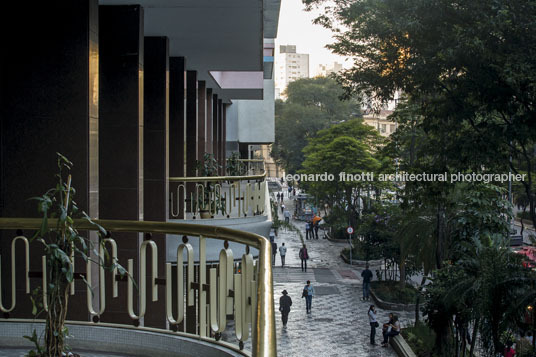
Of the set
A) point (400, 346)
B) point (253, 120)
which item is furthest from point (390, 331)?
point (253, 120)

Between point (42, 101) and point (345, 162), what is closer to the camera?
point (42, 101)

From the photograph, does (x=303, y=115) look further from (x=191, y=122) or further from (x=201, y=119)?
(x=191, y=122)

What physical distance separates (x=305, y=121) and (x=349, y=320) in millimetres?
40427

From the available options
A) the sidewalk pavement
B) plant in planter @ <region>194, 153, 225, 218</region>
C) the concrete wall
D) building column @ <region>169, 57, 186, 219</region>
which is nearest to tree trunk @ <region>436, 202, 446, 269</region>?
the sidewalk pavement

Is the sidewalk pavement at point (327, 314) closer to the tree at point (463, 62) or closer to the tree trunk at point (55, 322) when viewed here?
the tree at point (463, 62)

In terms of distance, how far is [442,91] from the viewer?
13797mm

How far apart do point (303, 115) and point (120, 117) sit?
52.5 metres

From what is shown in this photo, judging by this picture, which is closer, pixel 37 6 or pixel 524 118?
pixel 37 6

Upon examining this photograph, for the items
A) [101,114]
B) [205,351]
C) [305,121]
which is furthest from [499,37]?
[305,121]

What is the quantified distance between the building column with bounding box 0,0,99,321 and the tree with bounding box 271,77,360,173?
172ft

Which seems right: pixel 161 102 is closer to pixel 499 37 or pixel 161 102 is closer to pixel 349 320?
pixel 499 37

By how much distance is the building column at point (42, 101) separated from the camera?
6.50 meters

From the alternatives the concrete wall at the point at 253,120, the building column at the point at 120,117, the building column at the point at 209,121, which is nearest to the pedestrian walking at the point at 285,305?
the building column at the point at 209,121

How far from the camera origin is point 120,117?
880cm
